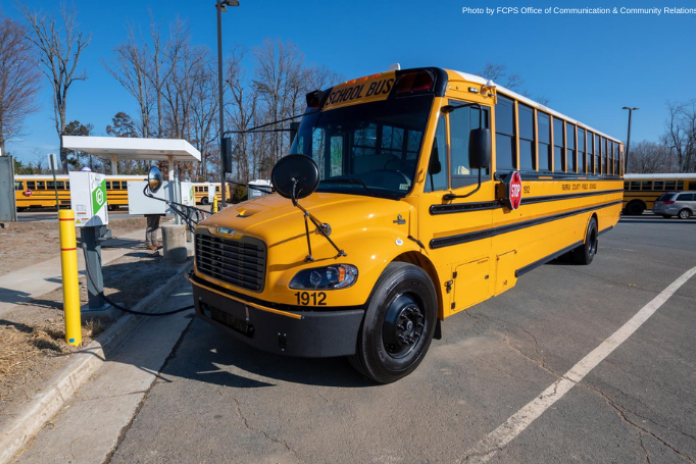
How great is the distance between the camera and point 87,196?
4160 mm

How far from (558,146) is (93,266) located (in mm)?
6471

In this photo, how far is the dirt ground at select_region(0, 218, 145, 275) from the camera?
25.7 feet

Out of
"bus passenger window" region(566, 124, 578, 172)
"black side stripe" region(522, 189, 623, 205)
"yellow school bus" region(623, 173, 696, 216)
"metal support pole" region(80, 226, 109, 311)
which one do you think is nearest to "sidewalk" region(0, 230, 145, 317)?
"metal support pole" region(80, 226, 109, 311)

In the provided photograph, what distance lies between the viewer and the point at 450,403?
3033 mm

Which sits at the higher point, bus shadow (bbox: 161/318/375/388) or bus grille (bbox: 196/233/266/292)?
bus grille (bbox: 196/233/266/292)

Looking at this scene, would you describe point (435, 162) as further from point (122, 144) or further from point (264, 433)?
point (122, 144)

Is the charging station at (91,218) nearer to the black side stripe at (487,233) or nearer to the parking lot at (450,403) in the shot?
the parking lot at (450,403)

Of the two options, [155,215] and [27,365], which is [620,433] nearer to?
[27,365]

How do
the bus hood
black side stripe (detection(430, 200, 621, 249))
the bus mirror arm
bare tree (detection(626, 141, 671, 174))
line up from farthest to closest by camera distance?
bare tree (detection(626, 141, 671, 174)) → black side stripe (detection(430, 200, 621, 249)) → the bus hood → the bus mirror arm

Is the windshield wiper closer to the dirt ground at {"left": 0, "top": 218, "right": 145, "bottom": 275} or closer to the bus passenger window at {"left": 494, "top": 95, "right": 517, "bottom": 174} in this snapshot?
the bus passenger window at {"left": 494, "top": 95, "right": 517, "bottom": 174}

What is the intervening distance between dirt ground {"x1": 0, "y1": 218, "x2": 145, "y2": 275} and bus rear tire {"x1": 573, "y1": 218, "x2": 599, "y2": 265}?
1058 cm

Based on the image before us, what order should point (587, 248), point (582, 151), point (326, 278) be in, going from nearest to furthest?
point (326, 278) → point (582, 151) → point (587, 248)

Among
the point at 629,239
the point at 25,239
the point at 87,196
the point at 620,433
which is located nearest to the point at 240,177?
the point at 25,239

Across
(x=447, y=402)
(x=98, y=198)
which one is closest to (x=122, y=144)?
(x=98, y=198)
